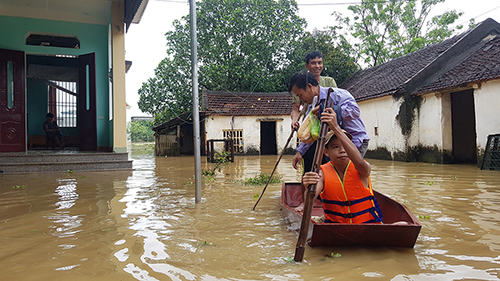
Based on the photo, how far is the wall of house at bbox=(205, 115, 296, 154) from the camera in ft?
62.8

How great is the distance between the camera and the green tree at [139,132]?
44.9 m

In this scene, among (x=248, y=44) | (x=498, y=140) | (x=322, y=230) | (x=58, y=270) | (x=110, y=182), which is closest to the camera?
(x=58, y=270)

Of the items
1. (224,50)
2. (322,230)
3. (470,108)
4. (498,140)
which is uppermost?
(224,50)

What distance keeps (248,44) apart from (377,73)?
29.7 ft

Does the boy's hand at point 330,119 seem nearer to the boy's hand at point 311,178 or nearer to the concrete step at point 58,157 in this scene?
the boy's hand at point 311,178

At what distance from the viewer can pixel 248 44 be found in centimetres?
2338

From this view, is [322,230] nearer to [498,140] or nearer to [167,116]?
[498,140]

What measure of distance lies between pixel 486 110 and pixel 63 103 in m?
15.5

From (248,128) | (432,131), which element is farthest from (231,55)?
(432,131)

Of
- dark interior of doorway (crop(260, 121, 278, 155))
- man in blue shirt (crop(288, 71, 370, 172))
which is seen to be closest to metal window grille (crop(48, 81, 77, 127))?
dark interior of doorway (crop(260, 121, 278, 155))

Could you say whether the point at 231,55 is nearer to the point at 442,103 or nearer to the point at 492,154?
the point at 442,103

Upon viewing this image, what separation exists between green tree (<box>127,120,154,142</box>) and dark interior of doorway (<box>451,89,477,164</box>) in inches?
1494

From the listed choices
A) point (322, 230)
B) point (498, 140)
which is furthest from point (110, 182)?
point (498, 140)

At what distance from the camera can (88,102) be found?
11.1 metres
